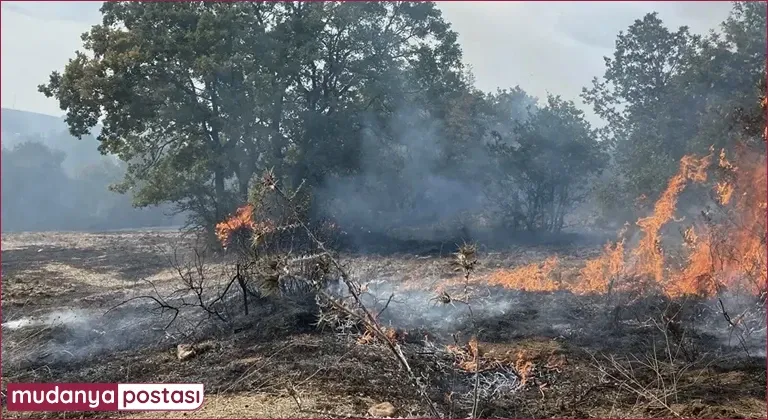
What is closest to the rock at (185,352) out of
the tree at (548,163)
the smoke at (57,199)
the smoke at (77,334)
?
the smoke at (77,334)

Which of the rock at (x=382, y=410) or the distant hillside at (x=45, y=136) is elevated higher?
the distant hillside at (x=45, y=136)

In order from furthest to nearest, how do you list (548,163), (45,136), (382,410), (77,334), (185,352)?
(45,136) → (548,163) → (77,334) → (185,352) → (382,410)

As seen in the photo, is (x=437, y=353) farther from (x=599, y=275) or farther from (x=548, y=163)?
(x=548, y=163)

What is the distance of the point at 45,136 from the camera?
5469 cm

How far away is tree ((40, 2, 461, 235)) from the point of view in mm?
16562

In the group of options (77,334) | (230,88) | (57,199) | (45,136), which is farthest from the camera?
(45,136)

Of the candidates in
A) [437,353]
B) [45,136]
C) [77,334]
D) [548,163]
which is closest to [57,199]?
[45,136]

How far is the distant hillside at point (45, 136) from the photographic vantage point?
42994 mm

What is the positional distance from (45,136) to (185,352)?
56026 millimetres

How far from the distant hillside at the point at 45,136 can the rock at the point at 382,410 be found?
36.9m

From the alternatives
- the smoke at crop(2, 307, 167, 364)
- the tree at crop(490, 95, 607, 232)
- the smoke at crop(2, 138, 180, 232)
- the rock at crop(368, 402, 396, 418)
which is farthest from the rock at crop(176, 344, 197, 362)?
the smoke at crop(2, 138, 180, 232)

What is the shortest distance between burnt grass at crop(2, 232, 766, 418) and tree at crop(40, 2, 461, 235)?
23.5 ft

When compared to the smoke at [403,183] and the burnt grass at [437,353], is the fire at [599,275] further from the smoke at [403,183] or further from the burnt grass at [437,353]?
the smoke at [403,183]

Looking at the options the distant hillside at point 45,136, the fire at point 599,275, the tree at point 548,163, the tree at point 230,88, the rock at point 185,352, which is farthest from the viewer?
the distant hillside at point 45,136
